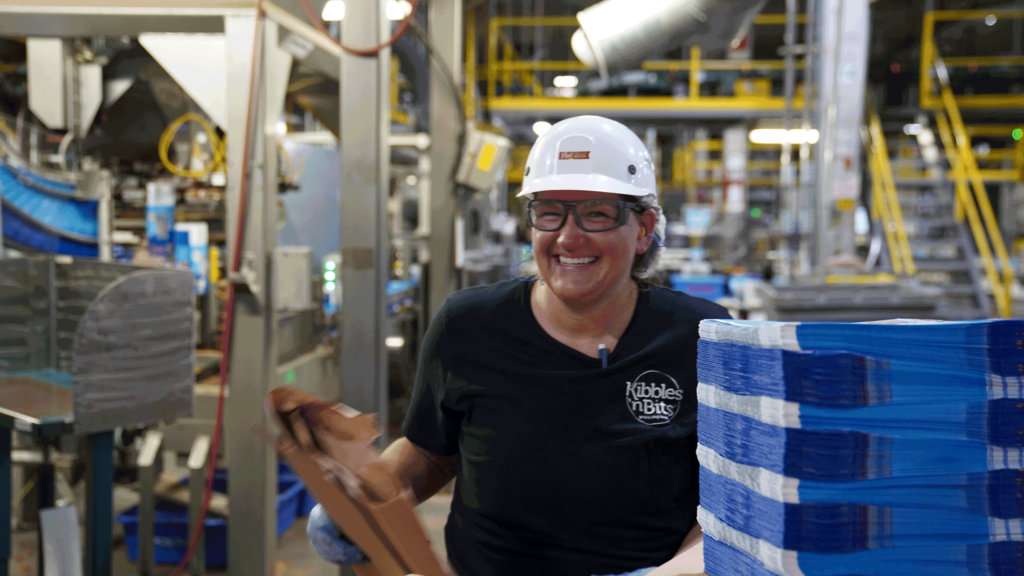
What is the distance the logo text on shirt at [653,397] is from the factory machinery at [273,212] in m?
1.62

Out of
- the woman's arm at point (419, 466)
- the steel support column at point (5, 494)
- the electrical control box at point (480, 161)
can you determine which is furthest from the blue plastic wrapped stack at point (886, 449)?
the electrical control box at point (480, 161)

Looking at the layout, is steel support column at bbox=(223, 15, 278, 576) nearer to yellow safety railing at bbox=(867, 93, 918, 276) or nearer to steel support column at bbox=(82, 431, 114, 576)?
steel support column at bbox=(82, 431, 114, 576)

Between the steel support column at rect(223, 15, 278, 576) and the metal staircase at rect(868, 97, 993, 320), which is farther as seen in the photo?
the metal staircase at rect(868, 97, 993, 320)

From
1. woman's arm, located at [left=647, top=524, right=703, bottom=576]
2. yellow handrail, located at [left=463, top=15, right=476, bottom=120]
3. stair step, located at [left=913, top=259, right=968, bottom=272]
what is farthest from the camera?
yellow handrail, located at [left=463, top=15, right=476, bottom=120]

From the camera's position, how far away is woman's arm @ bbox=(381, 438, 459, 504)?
198 centimetres

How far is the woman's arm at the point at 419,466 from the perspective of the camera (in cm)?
198

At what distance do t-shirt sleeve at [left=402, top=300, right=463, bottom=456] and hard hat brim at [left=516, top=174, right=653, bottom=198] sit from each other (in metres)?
0.46

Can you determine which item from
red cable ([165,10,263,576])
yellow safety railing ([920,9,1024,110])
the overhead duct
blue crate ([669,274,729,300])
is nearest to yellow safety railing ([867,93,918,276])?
blue crate ([669,274,729,300])

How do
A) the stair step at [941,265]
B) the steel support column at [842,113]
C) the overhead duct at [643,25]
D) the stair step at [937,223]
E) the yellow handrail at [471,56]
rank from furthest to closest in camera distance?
1. the yellow handrail at [471,56]
2. the stair step at [937,223]
3. the stair step at [941,265]
4. the steel support column at [842,113]
5. the overhead duct at [643,25]

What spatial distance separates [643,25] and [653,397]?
9.10ft

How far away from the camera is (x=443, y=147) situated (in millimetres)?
5273

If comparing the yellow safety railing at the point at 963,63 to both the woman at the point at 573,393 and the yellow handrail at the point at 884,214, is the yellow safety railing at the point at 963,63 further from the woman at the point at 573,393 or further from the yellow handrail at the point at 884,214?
the woman at the point at 573,393

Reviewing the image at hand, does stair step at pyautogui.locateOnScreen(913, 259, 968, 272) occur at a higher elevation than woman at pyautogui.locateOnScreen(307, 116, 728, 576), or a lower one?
higher

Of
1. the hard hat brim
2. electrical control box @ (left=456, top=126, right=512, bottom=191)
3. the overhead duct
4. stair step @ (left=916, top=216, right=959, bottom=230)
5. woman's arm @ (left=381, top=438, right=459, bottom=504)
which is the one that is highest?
the overhead duct
